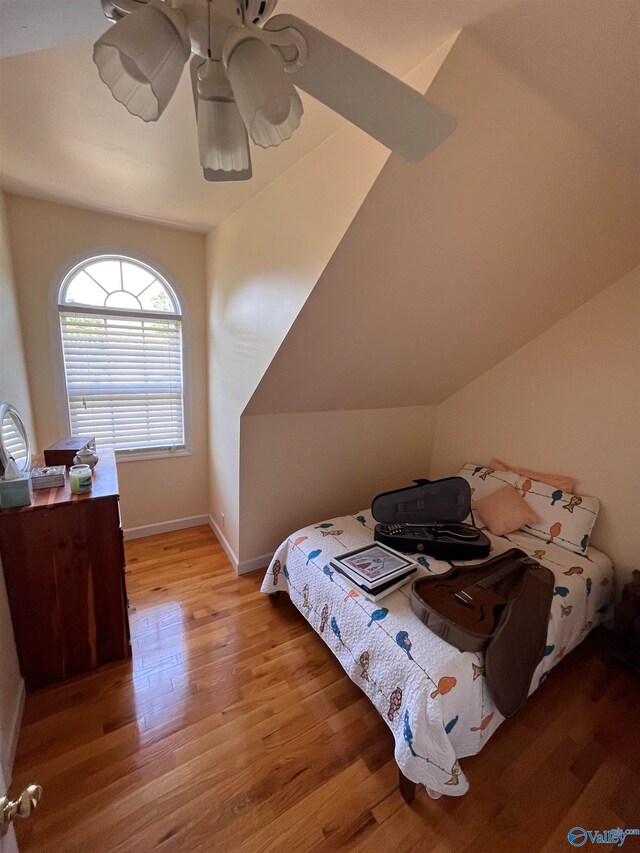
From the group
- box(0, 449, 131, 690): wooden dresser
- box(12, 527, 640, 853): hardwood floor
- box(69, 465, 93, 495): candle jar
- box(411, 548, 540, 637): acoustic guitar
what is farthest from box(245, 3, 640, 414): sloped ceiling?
box(12, 527, 640, 853): hardwood floor

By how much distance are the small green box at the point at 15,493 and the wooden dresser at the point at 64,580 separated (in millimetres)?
27

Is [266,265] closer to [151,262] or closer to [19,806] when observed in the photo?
[151,262]

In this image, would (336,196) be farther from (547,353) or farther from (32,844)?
(32,844)

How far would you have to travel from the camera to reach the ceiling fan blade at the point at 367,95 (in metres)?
0.60

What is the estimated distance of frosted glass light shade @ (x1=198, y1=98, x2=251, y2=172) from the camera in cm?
70

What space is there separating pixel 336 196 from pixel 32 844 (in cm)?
252

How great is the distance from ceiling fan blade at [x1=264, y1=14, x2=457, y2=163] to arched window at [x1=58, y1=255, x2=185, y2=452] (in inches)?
93.4

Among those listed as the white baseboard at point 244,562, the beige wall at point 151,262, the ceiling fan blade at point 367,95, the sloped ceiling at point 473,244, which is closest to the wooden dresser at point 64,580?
the white baseboard at point 244,562

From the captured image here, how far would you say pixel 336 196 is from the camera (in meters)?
1.32

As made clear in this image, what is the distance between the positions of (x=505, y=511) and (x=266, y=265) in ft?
7.28

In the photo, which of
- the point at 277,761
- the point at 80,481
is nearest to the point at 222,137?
the point at 80,481

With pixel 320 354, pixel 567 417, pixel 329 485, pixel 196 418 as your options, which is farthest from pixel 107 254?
pixel 567 417

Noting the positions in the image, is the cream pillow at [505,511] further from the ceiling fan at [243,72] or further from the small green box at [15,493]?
the small green box at [15,493]

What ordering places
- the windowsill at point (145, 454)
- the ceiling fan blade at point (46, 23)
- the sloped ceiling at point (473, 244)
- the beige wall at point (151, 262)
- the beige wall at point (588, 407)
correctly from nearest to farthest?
1. the ceiling fan blade at point (46, 23)
2. the sloped ceiling at point (473, 244)
3. the beige wall at point (588, 407)
4. the beige wall at point (151, 262)
5. the windowsill at point (145, 454)
